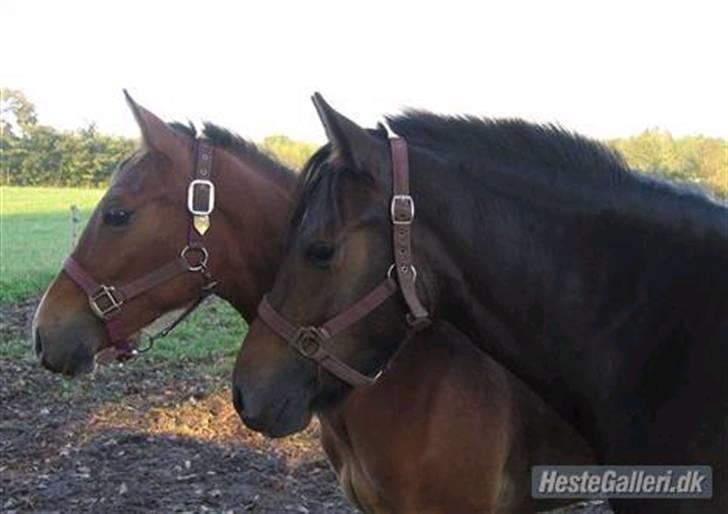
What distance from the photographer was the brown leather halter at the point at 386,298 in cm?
209

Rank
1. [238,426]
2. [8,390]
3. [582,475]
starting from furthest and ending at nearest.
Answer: [8,390] < [238,426] < [582,475]

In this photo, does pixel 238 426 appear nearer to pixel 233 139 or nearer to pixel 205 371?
pixel 205 371

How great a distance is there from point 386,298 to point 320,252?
0.66 ft

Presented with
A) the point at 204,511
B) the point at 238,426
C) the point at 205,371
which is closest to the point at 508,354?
the point at 204,511

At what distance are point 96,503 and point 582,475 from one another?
12.0ft

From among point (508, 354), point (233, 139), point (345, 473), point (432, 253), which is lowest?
point (345, 473)

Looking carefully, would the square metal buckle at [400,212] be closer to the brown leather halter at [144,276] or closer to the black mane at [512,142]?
the black mane at [512,142]

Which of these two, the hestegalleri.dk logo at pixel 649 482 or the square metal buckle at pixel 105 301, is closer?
the hestegalleri.dk logo at pixel 649 482

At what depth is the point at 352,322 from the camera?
6.89 ft

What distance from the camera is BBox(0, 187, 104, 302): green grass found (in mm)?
14492

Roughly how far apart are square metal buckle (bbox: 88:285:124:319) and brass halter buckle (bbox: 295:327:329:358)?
3.60 feet

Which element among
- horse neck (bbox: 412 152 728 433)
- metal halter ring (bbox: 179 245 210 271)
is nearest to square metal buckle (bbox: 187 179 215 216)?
metal halter ring (bbox: 179 245 210 271)

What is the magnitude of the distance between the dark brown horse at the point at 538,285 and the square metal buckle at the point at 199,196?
83 cm

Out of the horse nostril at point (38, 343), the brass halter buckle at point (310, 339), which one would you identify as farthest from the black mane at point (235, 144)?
the brass halter buckle at point (310, 339)
